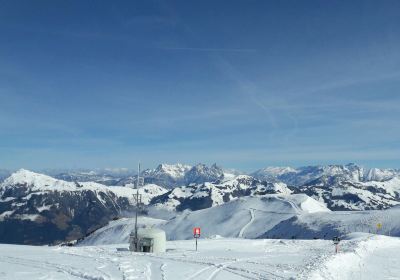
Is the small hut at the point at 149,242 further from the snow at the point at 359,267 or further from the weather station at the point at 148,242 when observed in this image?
the snow at the point at 359,267

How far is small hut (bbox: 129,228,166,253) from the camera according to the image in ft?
181

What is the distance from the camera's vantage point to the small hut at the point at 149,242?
55.0 metres

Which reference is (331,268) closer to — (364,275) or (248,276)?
(364,275)

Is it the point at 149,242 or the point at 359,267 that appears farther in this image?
the point at 149,242

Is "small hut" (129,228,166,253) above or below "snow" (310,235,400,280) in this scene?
above

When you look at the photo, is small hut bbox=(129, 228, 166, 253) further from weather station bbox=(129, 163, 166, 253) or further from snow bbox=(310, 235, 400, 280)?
snow bbox=(310, 235, 400, 280)

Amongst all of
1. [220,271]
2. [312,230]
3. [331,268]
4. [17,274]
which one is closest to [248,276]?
[220,271]

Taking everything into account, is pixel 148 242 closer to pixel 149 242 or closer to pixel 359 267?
pixel 149 242

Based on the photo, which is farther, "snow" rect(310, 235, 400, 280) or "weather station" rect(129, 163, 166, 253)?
"weather station" rect(129, 163, 166, 253)

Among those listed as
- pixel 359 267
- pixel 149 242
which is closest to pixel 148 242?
pixel 149 242

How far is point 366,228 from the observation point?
578 ft

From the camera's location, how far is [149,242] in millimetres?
55094

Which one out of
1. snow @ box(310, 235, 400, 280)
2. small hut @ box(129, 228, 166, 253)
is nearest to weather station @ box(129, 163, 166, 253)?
small hut @ box(129, 228, 166, 253)

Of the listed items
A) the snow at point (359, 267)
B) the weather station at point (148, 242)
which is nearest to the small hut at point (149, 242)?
the weather station at point (148, 242)
